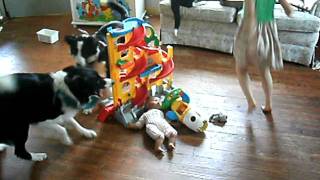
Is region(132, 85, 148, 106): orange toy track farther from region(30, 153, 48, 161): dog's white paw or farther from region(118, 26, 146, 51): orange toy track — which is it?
region(30, 153, 48, 161): dog's white paw

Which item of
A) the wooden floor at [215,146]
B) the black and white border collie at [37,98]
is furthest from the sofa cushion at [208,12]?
the black and white border collie at [37,98]

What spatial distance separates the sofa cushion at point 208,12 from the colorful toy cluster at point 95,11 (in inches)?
26.4

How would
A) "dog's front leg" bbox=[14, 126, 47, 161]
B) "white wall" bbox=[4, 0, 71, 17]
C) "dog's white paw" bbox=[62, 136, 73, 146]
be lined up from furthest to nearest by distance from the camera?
"white wall" bbox=[4, 0, 71, 17], "dog's white paw" bbox=[62, 136, 73, 146], "dog's front leg" bbox=[14, 126, 47, 161]

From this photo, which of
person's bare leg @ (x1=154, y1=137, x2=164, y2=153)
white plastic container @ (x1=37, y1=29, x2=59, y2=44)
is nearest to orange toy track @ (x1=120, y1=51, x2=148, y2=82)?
person's bare leg @ (x1=154, y1=137, x2=164, y2=153)

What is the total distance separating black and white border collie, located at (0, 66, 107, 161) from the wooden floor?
0.06 m

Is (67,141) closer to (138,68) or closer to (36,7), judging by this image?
(138,68)

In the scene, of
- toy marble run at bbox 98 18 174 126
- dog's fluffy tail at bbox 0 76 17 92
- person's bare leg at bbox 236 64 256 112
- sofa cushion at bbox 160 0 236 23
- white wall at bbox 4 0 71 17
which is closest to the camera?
dog's fluffy tail at bbox 0 76 17 92

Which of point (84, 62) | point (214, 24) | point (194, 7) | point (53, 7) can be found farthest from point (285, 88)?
point (53, 7)

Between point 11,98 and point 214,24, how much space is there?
6.48ft

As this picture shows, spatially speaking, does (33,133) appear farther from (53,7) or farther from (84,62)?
(53,7)

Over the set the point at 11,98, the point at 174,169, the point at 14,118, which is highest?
the point at 11,98

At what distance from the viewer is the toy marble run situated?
2021 mm

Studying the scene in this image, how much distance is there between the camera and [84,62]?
6.84ft

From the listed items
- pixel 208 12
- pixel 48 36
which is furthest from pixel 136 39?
pixel 48 36
